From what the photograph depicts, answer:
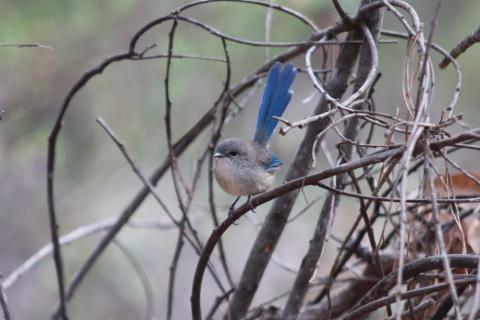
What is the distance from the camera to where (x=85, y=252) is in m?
6.40

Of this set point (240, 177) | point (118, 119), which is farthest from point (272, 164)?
point (118, 119)

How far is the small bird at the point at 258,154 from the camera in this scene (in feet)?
11.6

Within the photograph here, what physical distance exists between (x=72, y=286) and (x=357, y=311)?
6.05 feet

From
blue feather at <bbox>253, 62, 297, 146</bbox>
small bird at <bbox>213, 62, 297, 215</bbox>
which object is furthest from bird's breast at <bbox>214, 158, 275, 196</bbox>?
blue feather at <bbox>253, 62, 297, 146</bbox>

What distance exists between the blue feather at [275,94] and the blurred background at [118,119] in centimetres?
134

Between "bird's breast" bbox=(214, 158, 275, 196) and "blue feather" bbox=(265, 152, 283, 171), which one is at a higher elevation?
"blue feather" bbox=(265, 152, 283, 171)

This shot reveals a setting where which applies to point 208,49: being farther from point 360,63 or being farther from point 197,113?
point 360,63

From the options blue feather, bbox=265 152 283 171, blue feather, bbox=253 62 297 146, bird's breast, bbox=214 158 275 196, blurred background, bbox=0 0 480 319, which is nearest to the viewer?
blue feather, bbox=253 62 297 146

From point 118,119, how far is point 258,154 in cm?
256

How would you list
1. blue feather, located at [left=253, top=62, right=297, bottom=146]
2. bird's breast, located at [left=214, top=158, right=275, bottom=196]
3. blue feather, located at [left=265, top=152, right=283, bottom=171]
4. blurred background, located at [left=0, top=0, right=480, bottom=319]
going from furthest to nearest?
blurred background, located at [left=0, top=0, right=480, bottom=319] < blue feather, located at [left=265, top=152, right=283, bottom=171] < bird's breast, located at [left=214, top=158, right=275, bottom=196] < blue feather, located at [left=253, top=62, right=297, bottom=146]

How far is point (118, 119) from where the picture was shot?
20.4ft

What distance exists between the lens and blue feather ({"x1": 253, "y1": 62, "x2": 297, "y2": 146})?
3447mm

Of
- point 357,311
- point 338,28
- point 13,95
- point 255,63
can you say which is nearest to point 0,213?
point 13,95

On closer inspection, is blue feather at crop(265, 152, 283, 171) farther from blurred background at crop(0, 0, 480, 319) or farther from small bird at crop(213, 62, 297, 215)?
blurred background at crop(0, 0, 480, 319)
